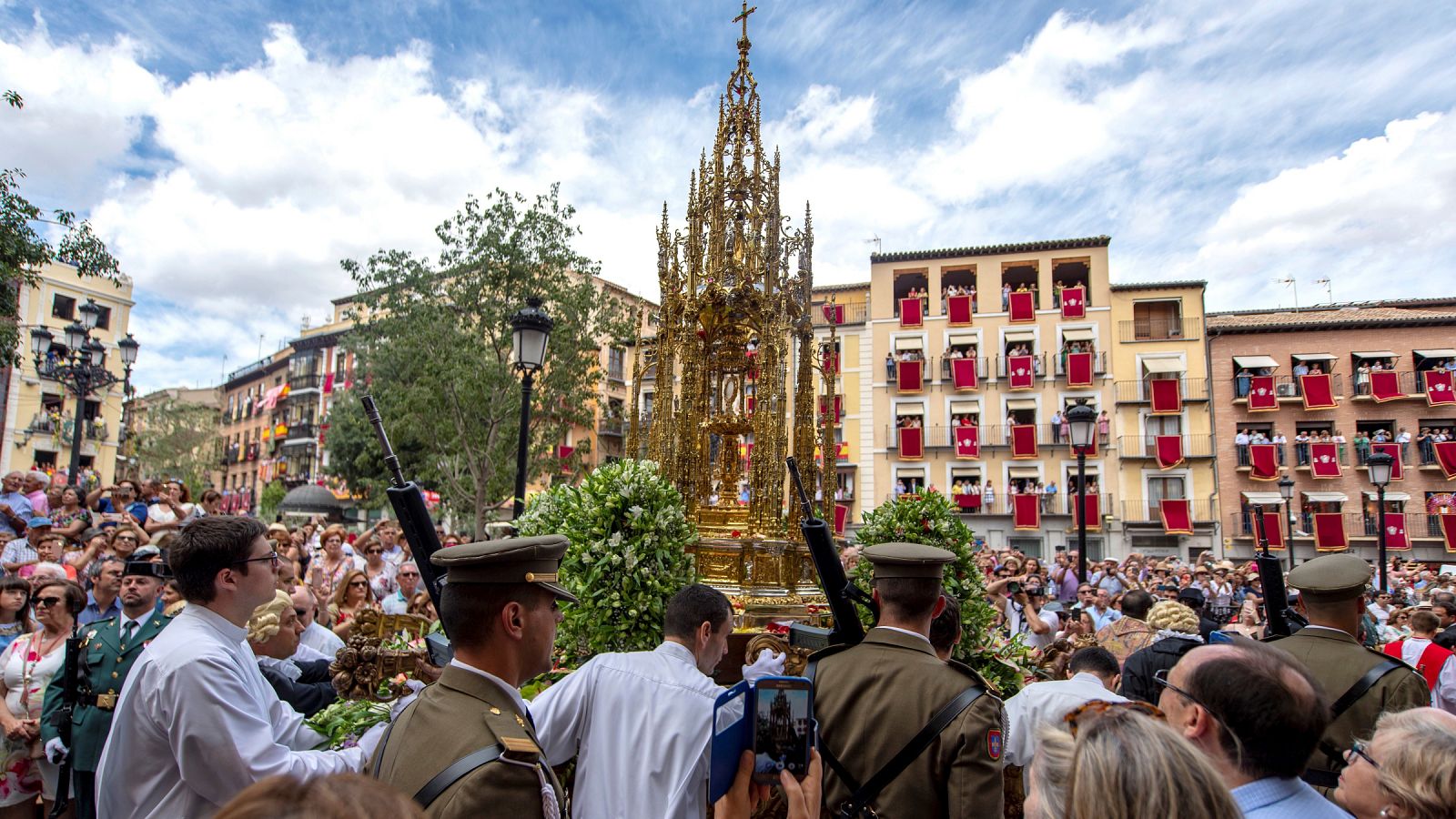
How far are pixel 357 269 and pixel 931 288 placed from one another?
Result: 2387cm

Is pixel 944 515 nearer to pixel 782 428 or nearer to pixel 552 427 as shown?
pixel 782 428

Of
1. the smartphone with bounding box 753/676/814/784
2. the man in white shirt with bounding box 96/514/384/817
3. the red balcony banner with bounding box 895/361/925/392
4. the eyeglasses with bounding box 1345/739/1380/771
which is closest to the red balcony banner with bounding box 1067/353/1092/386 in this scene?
the red balcony banner with bounding box 895/361/925/392

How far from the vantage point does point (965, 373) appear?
3600 cm

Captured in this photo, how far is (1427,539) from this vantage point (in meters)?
33.3

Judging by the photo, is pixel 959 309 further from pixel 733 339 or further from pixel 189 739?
pixel 189 739

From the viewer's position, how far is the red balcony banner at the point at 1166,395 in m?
34.5

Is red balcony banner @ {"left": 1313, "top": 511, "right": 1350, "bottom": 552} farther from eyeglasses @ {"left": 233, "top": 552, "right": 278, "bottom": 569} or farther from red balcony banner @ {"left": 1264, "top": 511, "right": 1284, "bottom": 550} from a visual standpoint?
eyeglasses @ {"left": 233, "top": 552, "right": 278, "bottom": 569}

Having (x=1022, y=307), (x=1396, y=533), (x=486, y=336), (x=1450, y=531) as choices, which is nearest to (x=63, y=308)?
(x=486, y=336)

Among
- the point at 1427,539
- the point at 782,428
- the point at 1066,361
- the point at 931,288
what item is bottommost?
the point at 1427,539

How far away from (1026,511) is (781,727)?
111ft

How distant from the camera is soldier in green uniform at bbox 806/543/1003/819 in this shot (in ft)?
10.2

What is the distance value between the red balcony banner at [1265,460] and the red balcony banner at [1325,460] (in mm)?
1562

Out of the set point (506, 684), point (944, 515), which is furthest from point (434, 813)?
point (944, 515)

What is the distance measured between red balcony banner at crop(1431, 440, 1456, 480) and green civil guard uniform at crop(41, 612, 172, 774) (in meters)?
42.7
